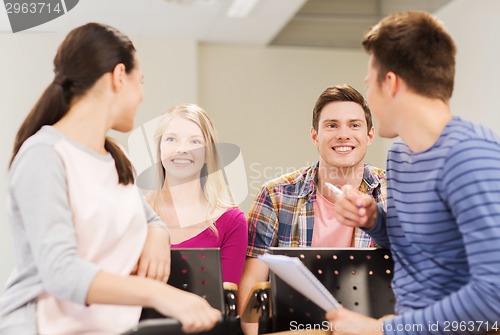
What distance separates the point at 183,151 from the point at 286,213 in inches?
17.2

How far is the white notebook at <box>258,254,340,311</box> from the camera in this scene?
4.27ft

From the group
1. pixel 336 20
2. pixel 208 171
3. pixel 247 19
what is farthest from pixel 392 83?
pixel 336 20

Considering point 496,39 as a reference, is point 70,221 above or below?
below

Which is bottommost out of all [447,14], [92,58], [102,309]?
[102,309]

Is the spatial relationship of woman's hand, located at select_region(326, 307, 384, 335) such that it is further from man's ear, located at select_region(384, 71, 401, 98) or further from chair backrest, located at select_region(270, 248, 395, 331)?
man's ear, located at select_region(384, 71, 401, 98)

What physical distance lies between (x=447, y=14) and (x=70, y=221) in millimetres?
4576

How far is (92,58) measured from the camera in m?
1.25

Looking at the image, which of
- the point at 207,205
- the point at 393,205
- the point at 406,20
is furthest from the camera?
the point at 207,205

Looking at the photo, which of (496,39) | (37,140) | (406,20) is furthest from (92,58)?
(496,39)

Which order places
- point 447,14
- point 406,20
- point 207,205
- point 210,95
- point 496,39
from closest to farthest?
point 406,20 < point 207,205 < point 496,39 < point 447,14 < point 210,95

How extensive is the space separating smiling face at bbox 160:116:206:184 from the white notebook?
85 centimetres

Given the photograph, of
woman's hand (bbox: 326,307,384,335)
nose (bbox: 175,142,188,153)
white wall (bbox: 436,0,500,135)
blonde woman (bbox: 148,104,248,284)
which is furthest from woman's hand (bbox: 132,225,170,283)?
white wall (bbox: 436,0,500,135)

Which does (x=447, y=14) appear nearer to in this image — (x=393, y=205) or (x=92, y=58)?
(x=393, y=205)

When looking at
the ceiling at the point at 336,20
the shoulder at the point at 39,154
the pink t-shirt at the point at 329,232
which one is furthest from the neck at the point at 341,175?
the ceiling at the point at 336,20
